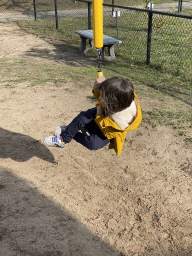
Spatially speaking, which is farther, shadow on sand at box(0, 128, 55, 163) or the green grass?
the green grass

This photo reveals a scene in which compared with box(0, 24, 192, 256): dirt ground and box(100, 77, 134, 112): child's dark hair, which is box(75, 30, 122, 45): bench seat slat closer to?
box(0, 24, 192, 256): dirt ground

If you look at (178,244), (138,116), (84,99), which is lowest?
(178,244)

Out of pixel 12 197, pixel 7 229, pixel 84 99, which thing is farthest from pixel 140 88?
pixel 7 229

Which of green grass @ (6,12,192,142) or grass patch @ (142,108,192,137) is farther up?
green grass @ (6,12,192,142)

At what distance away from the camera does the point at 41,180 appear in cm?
300

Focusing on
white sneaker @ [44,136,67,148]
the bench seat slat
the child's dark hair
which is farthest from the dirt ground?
the bench seat slat

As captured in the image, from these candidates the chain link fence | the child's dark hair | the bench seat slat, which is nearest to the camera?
the child's dark hair

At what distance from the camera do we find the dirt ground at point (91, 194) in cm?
230

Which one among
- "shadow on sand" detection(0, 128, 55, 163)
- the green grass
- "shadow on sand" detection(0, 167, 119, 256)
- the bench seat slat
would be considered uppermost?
the bench seat slat

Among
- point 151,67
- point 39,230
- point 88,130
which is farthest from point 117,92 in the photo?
point 151,67

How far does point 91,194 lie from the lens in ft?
9.29

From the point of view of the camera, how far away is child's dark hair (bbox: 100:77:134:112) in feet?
6.73

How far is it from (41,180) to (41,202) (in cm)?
36

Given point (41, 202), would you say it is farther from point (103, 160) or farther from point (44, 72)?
point (44, 72)
